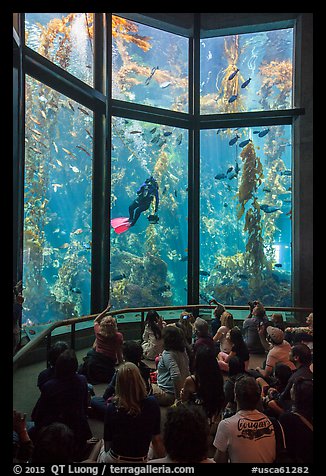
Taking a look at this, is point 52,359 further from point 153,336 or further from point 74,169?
point 74,169

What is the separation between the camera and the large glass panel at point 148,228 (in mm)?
11289

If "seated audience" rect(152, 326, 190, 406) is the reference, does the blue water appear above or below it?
above

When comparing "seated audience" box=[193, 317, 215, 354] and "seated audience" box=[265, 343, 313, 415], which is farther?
"seated audience" box=[193, 317, 215, 354]

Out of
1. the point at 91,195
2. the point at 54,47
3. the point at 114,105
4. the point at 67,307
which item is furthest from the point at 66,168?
the point at 67,307

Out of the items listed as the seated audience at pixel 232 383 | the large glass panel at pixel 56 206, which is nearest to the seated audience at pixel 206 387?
the seated audience at pixel 232 383

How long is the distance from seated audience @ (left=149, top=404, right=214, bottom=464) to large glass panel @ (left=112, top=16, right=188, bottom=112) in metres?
9.64

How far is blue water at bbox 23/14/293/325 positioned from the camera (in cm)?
741

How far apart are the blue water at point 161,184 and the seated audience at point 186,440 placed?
5.32 meters

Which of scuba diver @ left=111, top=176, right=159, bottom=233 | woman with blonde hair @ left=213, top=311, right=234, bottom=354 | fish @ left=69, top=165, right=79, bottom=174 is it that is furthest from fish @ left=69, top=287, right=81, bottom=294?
woman with blonde hair @ left=213, top=311, right=234, bottom=354

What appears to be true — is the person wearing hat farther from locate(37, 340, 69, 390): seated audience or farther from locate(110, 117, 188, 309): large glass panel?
locate(110, 117, 188, 309): large glass panel

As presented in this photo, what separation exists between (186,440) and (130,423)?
0.52 m

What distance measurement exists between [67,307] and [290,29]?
30.4ft

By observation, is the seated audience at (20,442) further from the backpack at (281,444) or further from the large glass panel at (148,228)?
the large glass panel at (148,228)

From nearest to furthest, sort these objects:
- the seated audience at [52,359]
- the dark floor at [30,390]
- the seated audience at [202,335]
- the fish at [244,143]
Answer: the seated audience at [52,359], the dark floor at [30,390], the seated audience at [202,335], the fish at [244,143]
